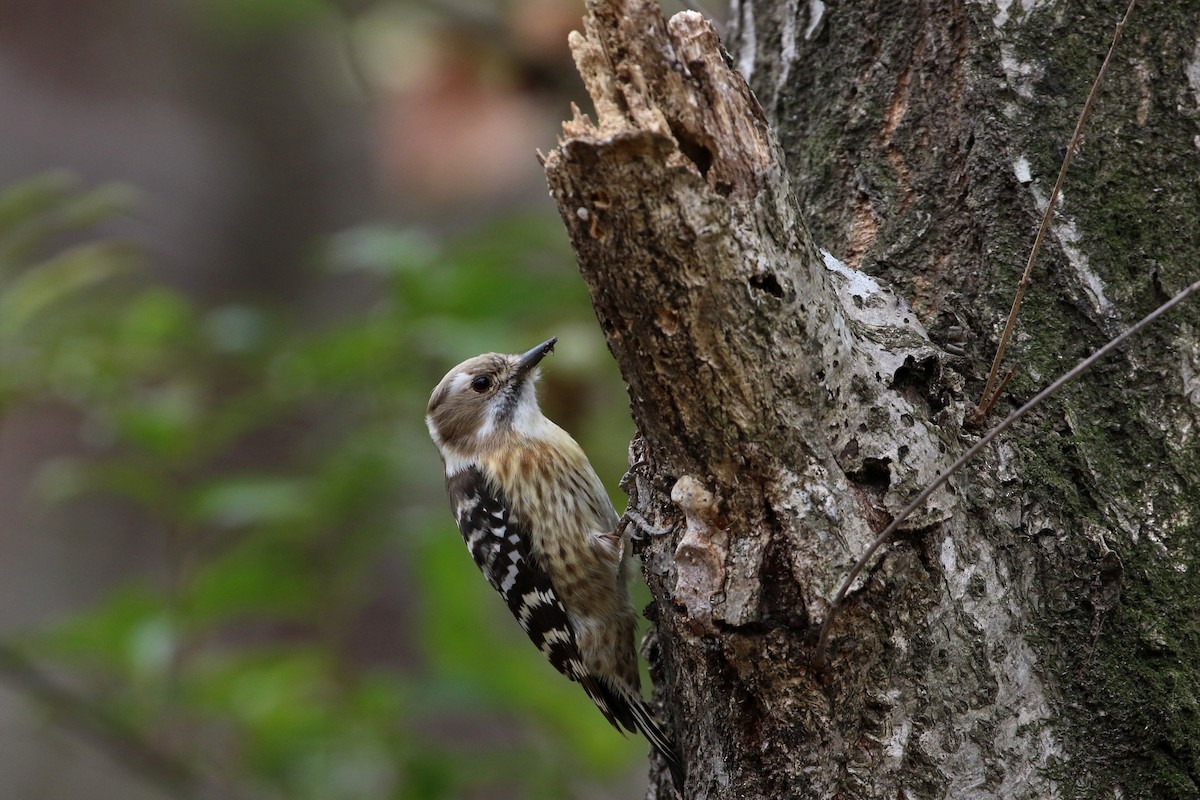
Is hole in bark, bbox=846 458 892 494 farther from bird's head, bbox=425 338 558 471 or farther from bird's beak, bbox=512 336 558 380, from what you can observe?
bird's head, bbox=425 338 558 471

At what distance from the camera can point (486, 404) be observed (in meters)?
4.65

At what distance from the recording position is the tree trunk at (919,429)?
6.24 ft

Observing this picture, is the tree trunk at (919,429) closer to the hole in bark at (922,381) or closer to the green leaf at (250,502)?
the hole in bark at (922,381)

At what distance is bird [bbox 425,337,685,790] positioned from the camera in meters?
4.18

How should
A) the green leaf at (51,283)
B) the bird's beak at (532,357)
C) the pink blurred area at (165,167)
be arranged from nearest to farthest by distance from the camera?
1. the green leaf at (51,283)
2. the bird's beak at (532,357)
3. the pink blurred area at (165,167)

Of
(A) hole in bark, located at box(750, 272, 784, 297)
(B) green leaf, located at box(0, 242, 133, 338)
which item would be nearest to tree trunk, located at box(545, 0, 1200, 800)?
(A) hole in bark, located at box(750, 272, 784, 297)

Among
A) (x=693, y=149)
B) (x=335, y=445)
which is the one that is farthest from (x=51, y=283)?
(x=693, y=149)

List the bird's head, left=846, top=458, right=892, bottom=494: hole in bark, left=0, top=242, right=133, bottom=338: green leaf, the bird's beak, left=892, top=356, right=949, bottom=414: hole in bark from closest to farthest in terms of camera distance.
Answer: left=846, top=458, right=892, bottom=494: hole in bark → left=892, top=356, right=949, bottom=414: hole in bark → left=0, top=242, right=133, bottom=338: green leaf → the bird's beak → the bird's head

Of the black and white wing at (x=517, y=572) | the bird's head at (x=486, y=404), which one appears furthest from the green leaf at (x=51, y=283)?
the black and white wing at (x=517, y=572)

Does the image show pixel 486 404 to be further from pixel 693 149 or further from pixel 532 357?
pixel 693 149

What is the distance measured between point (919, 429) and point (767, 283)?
0.45 meters

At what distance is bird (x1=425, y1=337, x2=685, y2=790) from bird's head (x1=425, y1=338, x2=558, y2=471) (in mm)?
13

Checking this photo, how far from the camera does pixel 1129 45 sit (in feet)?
8.07

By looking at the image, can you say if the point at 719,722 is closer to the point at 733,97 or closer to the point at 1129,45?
the point at 733,97
